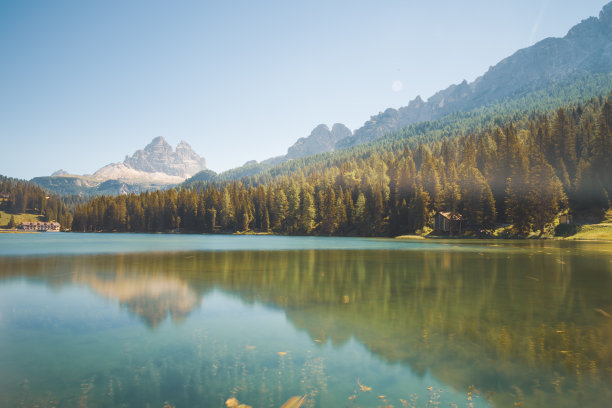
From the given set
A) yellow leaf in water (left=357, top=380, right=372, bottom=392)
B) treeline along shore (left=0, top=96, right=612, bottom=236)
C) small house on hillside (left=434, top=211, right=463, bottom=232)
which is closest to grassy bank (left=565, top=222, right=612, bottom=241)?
treeline along shore (left=0, top=96, right=612, bottom=236)

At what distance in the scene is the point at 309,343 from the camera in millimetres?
11734

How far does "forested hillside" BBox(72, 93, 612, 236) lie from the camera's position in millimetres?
80938

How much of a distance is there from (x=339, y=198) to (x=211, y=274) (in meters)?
95.0

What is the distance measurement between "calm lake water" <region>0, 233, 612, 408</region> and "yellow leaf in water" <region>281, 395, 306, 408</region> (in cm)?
15

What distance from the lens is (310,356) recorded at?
1053 centimetres

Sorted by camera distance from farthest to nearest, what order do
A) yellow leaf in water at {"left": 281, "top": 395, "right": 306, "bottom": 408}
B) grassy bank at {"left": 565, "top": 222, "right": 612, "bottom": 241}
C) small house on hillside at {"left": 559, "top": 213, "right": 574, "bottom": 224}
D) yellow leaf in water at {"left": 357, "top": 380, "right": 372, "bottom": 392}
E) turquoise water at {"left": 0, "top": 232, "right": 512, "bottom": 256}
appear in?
small house on hillside at {"left": 559, "top": 213, "right": 574, "bottom": 224}
grassy bank at {"left": 565, "top": 222, "right": 612, "bottom": 241}
turquoise water at {"left": 0, "top": 232, "right": 512, "bottom": 256}
yellow leaf in water at {"left": 357, "top": 380, "right": 372, "bottom": 392}
yellow leaf in water at {"left": 281, "top": 395, "right": 306, "bottom": 408}

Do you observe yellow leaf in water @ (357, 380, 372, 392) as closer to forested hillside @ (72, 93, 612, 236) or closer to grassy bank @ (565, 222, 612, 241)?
grassy bank @ (565, 222, 612, 241)

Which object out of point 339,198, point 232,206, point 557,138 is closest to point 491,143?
point 557,138

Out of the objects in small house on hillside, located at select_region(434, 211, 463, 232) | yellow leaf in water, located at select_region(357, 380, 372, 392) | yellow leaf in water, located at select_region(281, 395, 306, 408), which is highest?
small house on hillside, located at select_region(434, 211, 463, 232)

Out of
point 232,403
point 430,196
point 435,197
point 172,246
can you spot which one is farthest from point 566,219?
point 232,403

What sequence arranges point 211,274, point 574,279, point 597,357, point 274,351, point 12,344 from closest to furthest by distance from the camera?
point 597,357, point 274,351, point 12,344, point 574,279, point 211,274

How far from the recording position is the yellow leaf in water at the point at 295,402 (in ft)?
24.2

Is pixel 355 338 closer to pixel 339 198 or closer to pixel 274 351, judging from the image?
pixel 274 351

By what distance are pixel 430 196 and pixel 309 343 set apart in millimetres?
99539
